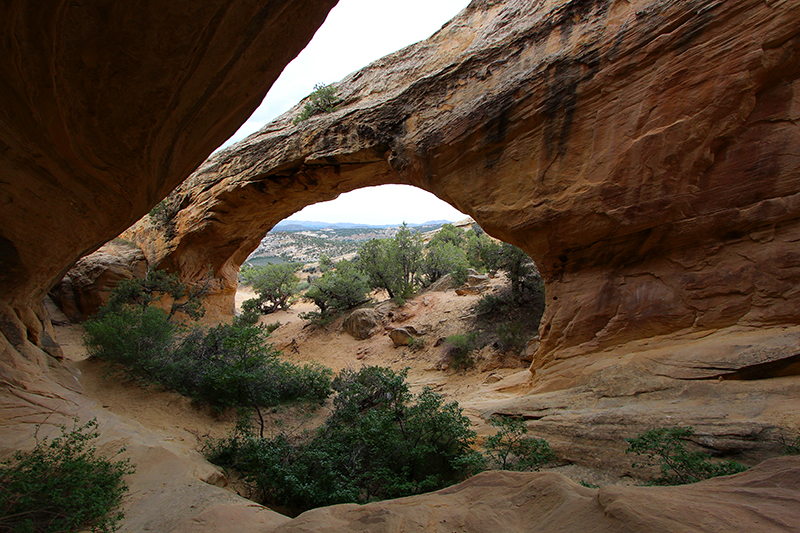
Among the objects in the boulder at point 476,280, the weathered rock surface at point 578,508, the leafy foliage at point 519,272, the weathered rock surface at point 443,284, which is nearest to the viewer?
the weathered rock surface at point 578,508

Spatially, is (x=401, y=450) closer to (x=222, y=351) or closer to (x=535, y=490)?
(x=535, y=490)

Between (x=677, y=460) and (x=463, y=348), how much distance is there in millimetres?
7889

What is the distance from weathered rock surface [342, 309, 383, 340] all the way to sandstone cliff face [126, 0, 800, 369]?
8.21 m

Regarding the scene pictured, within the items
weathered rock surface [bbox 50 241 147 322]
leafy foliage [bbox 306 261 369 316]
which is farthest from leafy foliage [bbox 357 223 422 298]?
weathered rock surface [bbox 50 241 147 322]

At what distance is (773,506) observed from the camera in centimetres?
228

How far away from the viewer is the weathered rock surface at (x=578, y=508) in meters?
2.21

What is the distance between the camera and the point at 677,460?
386 cm

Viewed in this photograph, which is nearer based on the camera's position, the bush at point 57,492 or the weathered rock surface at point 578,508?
the weathered rock surface at point 578,508

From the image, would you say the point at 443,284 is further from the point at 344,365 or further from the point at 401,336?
the point at 344,365

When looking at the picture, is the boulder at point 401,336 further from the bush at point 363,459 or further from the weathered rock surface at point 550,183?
the bush at point 363,459

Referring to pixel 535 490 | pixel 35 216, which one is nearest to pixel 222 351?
pixel 35 216

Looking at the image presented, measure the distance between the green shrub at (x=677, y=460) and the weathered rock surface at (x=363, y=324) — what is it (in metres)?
12.1

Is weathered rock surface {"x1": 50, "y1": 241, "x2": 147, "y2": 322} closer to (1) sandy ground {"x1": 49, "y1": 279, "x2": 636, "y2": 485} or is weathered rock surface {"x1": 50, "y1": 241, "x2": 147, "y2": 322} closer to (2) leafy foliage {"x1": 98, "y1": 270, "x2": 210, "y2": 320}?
(1) sandy ground {"x1": 49, "y1": 279, "x2": 636, "y2": 485}

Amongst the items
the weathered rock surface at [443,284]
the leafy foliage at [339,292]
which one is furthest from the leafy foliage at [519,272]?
the leafy foliage at [339,292]
